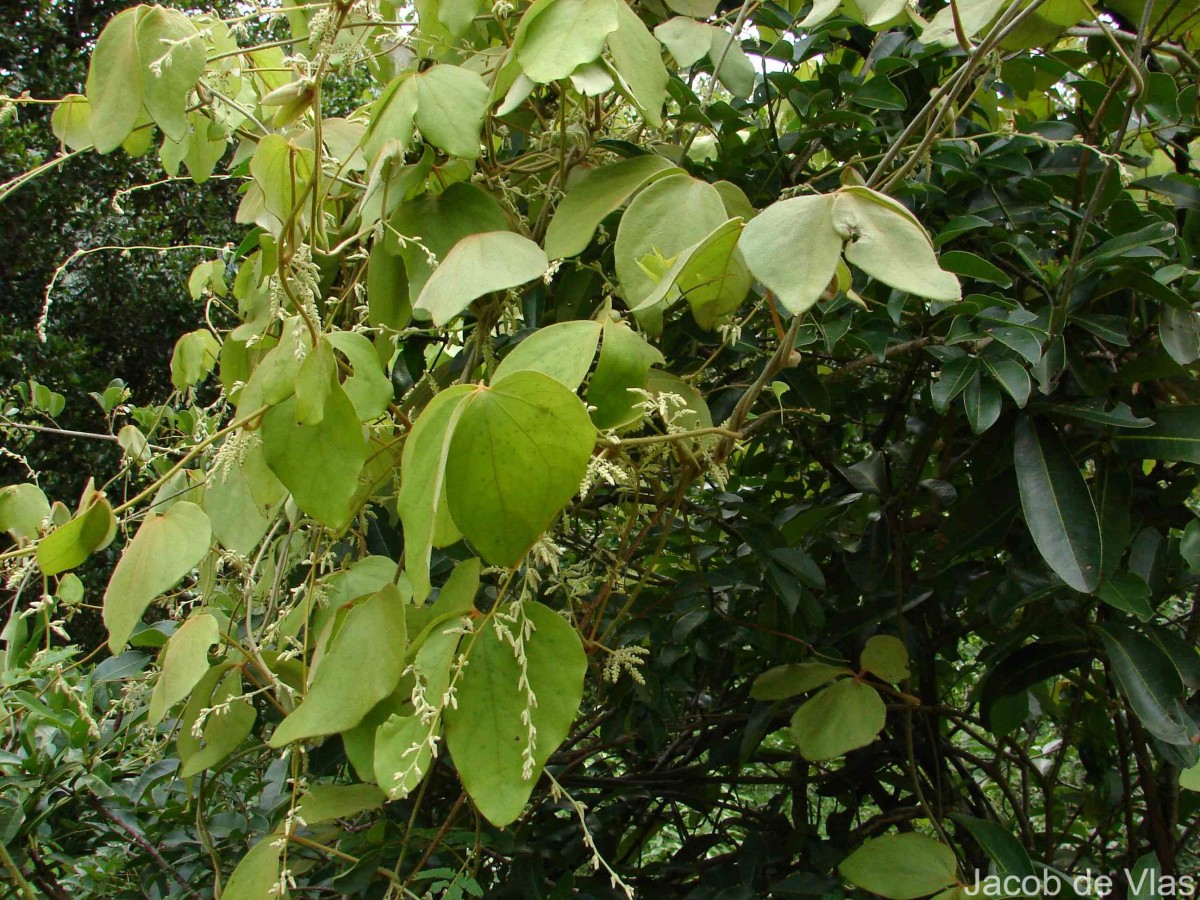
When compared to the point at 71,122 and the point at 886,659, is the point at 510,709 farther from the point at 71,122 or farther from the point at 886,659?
the point at 71,122

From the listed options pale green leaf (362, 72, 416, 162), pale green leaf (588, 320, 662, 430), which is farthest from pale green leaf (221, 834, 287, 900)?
pale green leaf (362, 72, 416, 162)

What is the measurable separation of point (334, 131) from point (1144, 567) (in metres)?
0.71

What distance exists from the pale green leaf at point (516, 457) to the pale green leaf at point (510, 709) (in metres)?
0.09

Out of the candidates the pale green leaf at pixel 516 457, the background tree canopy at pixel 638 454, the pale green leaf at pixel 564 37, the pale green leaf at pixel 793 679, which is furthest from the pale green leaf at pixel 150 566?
the pale green leaf at pixel 793 679

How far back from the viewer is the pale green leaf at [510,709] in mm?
467

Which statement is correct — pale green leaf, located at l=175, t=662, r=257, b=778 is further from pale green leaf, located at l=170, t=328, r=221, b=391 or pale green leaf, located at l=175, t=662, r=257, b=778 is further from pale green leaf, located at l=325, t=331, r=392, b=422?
pale green leaf, located at l=170, t=328, r=221, b=391

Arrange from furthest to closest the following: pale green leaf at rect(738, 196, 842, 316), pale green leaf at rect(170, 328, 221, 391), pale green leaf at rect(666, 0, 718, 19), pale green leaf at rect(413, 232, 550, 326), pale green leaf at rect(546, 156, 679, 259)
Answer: pale green leaf at rect(170, 328, 221, 391), pale green leaf at rect(666, 0, 718, 19), pale green leaf at rect(546, 156, 679, 259), pale green leaf at rect(413, 232, 550, 326), pale green leaf at rect(738, 196, 842, 316)

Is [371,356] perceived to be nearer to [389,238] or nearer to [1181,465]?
[389,238]

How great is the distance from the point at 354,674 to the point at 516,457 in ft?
0.59

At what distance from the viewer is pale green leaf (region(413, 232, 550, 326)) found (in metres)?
0.50

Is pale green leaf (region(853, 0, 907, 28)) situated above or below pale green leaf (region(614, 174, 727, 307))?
above

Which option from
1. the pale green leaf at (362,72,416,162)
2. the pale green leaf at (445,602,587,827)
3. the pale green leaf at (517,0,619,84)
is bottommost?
the pale green leaf at (445,602,587,827)

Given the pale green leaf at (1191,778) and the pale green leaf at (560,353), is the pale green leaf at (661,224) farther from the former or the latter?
the pale green leaf at (1191,778)

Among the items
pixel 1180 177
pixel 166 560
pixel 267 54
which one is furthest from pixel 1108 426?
pixel 267 54
